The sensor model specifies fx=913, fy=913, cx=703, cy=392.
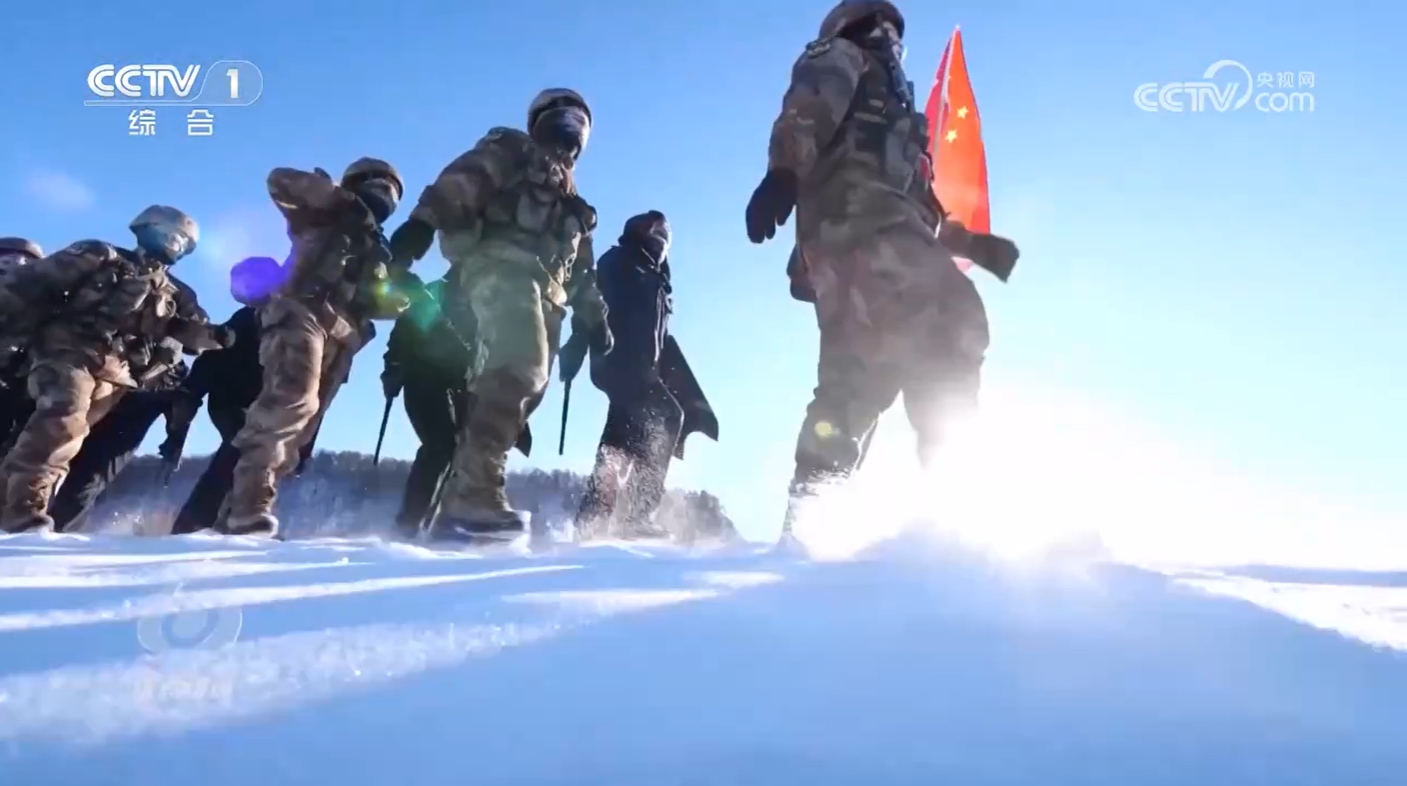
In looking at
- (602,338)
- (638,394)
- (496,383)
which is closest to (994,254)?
(602,338)

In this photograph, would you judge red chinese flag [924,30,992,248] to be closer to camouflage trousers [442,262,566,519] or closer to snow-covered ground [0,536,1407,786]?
camouflage trousers [442,262,566,519]

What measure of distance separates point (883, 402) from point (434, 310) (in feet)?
8.47

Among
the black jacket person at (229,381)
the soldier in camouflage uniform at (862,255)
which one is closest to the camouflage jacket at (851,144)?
the soldier in camouflage uniform at (862,255)

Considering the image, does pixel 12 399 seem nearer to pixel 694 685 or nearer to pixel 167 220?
pixel 167 220

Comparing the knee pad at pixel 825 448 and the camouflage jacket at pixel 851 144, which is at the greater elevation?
the camouflage jacket at pixel 851 144

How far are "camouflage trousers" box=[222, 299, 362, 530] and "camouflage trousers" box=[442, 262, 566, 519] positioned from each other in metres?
0.86

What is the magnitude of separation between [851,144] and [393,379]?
2.70 meters

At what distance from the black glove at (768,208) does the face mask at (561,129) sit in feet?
3.86

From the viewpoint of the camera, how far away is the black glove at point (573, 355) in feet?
15.0

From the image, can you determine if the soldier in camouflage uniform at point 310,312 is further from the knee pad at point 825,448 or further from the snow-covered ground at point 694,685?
the snow-covered ground at point 694,685

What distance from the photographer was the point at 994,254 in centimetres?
330

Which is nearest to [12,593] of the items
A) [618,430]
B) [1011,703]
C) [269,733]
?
[269,733]

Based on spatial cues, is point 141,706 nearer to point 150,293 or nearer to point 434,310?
point 434,310

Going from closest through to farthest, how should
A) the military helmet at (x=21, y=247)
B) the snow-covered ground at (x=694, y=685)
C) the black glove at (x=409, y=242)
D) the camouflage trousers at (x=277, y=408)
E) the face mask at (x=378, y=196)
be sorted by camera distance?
the snow-covered ground at (x=694, y=685)
the black glove at (x=409, y=242)
the camouflage trousers at (x=277, y=408)
the face mask at (x=378, y=196)
the military helmet at (x=21, y=247)
